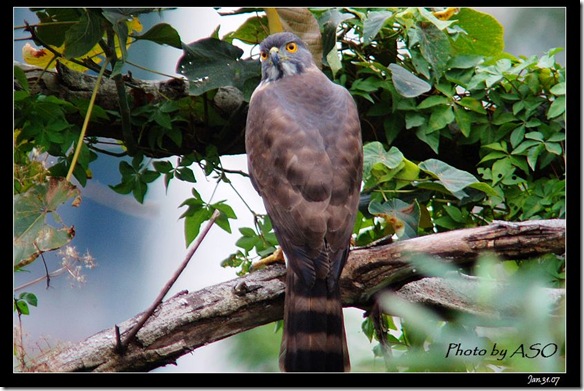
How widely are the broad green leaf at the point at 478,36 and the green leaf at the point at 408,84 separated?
280 millimetres

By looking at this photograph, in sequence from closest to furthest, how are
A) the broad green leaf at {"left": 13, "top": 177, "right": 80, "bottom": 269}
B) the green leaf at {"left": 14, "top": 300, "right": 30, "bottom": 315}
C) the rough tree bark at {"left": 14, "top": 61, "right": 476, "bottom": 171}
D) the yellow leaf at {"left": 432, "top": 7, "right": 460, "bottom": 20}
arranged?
1. the broad green leaf at {"left": 13, "top": 177, "right": 80, "bottom": 269}
2. the green leaf at {"left": 14, "top": 300, "right": 30, "bottom": 315}
3. the rough tree bark at {"left": 14, "top": 61, "right": 476, "bottom": 171}
4. the yellow leaf at {"left": 432, "top": 7, "right": 460, "bottom": 20}

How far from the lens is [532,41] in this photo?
2711mm

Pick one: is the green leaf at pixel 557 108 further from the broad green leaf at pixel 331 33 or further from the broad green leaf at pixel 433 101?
the broad green leaf at pixel 331 33

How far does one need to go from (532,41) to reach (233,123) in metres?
1.26

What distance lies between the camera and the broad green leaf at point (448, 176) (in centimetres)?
248

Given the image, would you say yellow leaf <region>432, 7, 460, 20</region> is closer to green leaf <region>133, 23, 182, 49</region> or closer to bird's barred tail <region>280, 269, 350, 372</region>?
green leaf <region>133, 23, 182, 49</region>

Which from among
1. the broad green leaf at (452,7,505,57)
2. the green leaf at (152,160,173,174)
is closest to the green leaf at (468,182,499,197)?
the broad green leaf at (452,7,505,57)

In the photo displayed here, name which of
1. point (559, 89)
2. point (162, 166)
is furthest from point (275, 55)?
point (559, 89)

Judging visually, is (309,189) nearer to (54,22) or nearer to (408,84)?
(408,84)

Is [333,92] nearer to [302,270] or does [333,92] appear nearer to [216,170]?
[216,170]

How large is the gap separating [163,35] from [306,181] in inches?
33.1

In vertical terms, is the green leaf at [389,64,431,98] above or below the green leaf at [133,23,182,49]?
below

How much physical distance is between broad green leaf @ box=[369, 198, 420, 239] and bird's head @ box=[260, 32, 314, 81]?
0.68 m

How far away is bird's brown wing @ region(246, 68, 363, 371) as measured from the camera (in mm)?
2074
